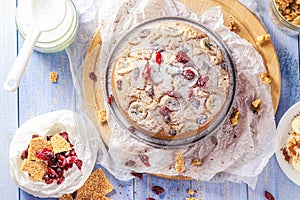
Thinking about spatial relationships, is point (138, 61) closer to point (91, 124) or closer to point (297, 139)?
point (91, 124)

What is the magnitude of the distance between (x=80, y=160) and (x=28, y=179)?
0.61 ft

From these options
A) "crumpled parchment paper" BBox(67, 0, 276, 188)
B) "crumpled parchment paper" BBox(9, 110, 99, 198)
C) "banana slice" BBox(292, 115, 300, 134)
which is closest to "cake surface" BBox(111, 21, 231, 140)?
"crumpled parchment paper" BBox(67, 0, 276, 188)

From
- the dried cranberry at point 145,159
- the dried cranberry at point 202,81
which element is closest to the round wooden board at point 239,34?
the dried cranberry at point 145,159

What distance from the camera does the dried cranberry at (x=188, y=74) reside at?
4.96 ft

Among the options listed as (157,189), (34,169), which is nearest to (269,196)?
(157,189)

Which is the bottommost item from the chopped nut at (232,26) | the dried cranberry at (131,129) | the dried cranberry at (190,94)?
the dried cranberry at (131,129)

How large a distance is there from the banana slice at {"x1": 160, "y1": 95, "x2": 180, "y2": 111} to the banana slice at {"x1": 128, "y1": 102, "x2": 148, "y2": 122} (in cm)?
6

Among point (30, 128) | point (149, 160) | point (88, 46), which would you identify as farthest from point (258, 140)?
point (30, 128)

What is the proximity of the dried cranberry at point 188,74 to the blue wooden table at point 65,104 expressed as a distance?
0.45 m

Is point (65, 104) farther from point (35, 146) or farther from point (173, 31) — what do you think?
point (173, 31)

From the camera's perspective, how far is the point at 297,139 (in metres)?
1.80

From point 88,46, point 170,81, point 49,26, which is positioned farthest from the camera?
point 88,46

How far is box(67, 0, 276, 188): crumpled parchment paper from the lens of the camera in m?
1.72

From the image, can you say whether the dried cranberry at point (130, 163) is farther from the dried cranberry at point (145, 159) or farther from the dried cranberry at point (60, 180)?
the dried cranberry at point (60, 180)
